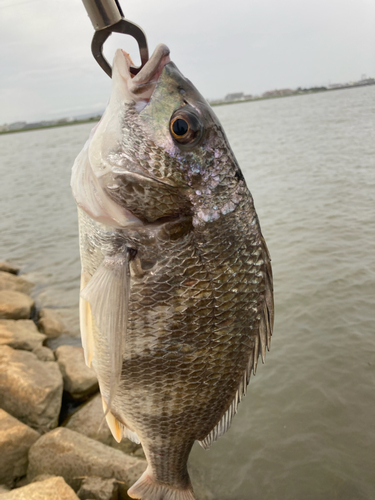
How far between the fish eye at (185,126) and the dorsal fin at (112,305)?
52cm

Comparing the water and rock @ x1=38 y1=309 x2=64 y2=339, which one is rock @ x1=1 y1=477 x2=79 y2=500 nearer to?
the water

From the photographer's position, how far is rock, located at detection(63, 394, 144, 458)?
12.0 ft

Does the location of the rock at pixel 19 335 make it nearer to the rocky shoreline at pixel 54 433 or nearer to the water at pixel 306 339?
the rocky shoreline at pixel 54 433

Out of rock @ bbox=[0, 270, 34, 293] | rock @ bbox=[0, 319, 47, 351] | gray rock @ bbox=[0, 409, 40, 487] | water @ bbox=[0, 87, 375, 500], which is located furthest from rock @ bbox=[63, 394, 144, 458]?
rock @ bbox=[0, 270, 34, 293]

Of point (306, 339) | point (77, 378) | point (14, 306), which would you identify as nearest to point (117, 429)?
point (77, 378)

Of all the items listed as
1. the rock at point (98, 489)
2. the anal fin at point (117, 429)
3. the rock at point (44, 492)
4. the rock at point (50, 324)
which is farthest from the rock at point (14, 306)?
the anal fin at point (117, 429)

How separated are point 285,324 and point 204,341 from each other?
402 cm

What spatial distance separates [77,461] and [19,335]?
7.89 feet

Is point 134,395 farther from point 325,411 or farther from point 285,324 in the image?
point 285,324

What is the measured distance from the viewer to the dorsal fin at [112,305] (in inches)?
52.5

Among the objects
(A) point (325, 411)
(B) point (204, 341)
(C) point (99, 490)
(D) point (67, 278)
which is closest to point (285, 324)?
(A) point (325, 411)

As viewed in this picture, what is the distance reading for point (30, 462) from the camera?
323 cm

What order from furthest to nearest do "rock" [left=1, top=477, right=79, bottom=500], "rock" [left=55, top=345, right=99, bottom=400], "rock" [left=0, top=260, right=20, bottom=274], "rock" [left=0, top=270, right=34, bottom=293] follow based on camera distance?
"rock" [left=0, top=260, right=20, bottom=274] → "rock" [left=0, top=270, right=34, bottom=293] → "rock" [left=55, top=345, right=99, bottom=400] → "rock" [left=1, top=477, right=79, bottom=500]

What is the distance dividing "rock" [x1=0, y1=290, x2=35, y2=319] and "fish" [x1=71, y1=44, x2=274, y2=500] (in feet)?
16.7
